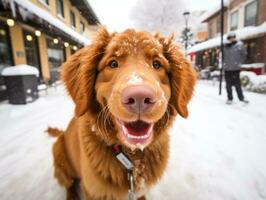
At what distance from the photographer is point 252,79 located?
329 inches

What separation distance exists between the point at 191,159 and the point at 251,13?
1669 centimetres

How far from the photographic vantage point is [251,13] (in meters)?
14.6

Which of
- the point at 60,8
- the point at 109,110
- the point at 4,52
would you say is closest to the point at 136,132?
the point at 109,110

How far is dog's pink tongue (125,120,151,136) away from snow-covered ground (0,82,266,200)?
1.08 m

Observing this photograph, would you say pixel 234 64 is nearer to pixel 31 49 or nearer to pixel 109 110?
pixel 109 110

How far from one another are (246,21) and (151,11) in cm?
1369

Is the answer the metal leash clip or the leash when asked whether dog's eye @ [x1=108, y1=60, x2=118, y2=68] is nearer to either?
the leash

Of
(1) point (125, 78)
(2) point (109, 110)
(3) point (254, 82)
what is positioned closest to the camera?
(1) point (125, 78)

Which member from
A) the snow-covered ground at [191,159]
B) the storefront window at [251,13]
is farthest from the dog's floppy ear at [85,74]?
the storefront window at [251,13]

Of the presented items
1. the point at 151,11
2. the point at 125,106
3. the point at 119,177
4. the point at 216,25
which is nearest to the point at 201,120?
the point at 119,177

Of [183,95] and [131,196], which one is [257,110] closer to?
[183,95]

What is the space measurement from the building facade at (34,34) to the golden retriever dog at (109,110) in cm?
384

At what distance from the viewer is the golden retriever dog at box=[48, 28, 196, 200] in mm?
1517

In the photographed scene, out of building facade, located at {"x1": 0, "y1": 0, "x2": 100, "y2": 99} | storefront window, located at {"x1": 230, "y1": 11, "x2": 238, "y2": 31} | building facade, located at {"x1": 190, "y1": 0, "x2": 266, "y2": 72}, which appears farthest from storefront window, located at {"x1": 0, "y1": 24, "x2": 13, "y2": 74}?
storefront window, located at {"x1": 230, "y1": 11, "x2": 238, "y2": 31}
